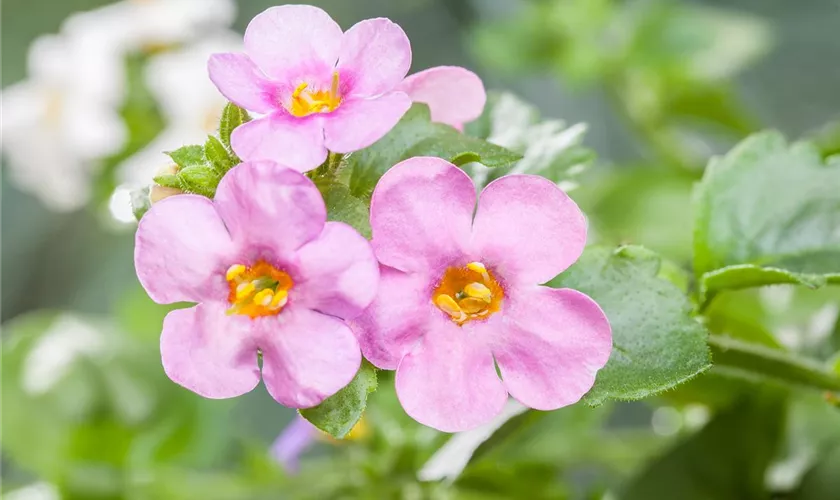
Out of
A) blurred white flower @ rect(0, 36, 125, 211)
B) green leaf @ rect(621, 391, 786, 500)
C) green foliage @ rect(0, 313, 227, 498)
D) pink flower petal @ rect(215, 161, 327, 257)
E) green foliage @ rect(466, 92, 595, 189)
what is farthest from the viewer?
blurred white flower @ rect(0, 36, 125, 211)

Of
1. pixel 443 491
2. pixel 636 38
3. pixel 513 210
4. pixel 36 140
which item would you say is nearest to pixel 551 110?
pixel 636 38

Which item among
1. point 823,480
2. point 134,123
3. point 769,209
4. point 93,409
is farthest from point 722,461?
point 134,123

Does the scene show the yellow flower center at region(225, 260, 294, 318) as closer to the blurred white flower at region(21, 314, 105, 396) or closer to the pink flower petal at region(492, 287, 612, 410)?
the pink flower petal at region(492, 287, 612, 410)

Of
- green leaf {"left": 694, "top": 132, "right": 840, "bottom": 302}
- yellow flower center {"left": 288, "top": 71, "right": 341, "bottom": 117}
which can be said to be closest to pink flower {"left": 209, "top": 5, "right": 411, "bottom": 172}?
yellow flower center {"left": 288, "top": 71, "right": 341, "bottom": 117}

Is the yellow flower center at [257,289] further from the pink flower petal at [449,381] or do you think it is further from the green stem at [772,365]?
the green stem at [772,365]

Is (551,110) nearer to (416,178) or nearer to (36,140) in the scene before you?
(36,140)

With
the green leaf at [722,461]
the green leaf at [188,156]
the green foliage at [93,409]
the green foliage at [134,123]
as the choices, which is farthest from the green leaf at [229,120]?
the green foliage at [134,123]

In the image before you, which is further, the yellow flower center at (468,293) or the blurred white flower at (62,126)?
the blurred white flower at (62,126)
